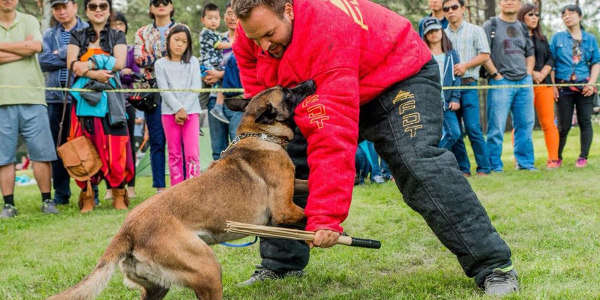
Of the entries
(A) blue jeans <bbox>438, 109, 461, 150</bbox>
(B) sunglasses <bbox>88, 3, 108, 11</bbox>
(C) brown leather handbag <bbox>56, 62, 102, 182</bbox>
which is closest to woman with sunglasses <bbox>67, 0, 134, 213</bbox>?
(B) sunglasses <bbox>88, 3, 108, 11</bbox>

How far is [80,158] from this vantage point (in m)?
7.44

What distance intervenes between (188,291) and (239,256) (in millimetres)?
952

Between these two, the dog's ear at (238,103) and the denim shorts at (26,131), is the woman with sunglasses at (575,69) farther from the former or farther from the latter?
the denim shorts at (26,131)

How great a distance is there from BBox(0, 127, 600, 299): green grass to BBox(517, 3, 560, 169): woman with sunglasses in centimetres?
248

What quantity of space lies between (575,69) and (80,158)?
7.48m

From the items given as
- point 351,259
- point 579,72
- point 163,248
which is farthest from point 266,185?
point 579,72

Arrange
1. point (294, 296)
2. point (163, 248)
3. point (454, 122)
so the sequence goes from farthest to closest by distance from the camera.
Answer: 1. point (454, 122)
2. point (294, 296)
3. point (163, 248)

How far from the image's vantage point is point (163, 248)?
3.30 meters

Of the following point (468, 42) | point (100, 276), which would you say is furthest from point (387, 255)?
point (468, 42)

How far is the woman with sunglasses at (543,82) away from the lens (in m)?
10.0

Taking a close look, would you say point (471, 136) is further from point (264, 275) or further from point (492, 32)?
point (264, 275)

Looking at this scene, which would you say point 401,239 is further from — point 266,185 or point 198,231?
point 198,231

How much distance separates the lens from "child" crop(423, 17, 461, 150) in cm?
894

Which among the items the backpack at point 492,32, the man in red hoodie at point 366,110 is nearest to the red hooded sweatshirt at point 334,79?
the man in red hoodie at point 366,110
